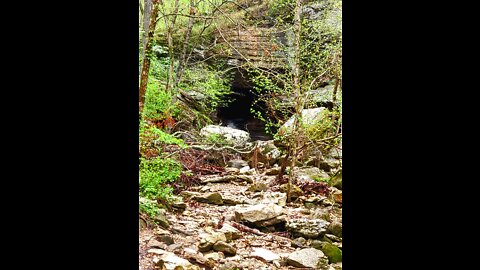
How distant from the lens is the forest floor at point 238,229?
3.53 metres

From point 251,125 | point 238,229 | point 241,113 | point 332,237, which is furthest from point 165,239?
point 241,113

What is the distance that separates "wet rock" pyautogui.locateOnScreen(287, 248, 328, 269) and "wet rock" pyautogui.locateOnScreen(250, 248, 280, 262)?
20 cm

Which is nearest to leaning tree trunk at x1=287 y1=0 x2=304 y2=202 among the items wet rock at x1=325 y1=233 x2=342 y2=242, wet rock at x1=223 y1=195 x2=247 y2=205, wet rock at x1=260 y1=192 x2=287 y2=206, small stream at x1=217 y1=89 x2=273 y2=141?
wet rock at x1=260 y1=192 x2=287 y2=206

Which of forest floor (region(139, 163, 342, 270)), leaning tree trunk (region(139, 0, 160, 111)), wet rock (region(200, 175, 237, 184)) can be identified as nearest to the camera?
leaning tree trunk (region(139, 0, 160, 111))

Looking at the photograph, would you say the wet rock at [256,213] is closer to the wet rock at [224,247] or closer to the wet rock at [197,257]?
the wet rock at [224,247]

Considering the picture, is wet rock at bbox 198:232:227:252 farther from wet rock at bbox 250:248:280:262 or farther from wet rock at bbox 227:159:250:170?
wet rock at bbox 227:159:250:170

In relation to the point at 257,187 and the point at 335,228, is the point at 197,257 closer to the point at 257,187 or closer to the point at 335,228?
the point at 335,228

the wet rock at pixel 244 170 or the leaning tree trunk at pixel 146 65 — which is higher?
the leaning tree trunk at pixel 146 65

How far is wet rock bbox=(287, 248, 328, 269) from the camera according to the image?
3.48 meters

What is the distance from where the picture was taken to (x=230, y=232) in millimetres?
4035

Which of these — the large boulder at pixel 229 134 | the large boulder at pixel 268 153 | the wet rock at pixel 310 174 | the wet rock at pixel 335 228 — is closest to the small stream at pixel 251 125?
the large boulder at pixel 229 134

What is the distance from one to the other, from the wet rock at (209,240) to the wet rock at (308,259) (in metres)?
0.70
